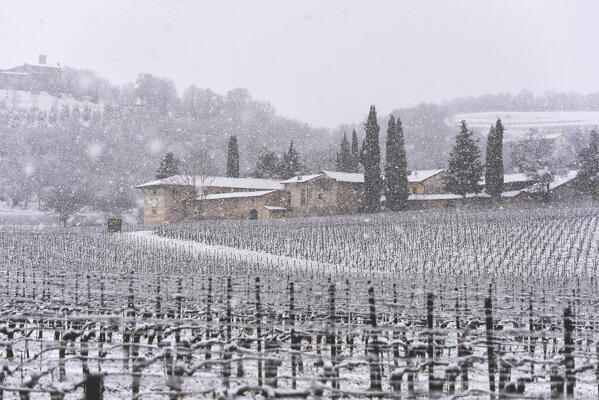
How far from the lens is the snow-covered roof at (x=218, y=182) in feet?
181

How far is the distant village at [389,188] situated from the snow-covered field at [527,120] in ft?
160

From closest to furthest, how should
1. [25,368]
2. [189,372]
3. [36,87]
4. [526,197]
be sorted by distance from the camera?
1. [189,372]
2. [25,368]
3. [526,197]
4. [36,87]

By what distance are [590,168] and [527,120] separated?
66.5 meters

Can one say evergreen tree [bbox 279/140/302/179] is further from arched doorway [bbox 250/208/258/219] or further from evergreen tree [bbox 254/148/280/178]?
arched doorway [bbox 250/208/258/219]

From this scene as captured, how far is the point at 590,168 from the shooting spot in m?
49.8

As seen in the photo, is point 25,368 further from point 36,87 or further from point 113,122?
point 36,87

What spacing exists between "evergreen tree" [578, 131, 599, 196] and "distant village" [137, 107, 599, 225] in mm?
76

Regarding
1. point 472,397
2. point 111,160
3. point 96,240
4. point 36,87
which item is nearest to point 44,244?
point 96,240

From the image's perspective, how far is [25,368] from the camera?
273 inches

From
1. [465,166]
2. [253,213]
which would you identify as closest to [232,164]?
[253,213]

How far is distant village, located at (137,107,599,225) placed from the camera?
4656 centimetres

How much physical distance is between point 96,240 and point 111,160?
2202 inches

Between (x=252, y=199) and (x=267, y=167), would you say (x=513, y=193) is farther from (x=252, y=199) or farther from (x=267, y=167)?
(x=267, y=167)

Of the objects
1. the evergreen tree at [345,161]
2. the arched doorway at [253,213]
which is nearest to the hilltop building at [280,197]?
the arched doorway at [253,213]
